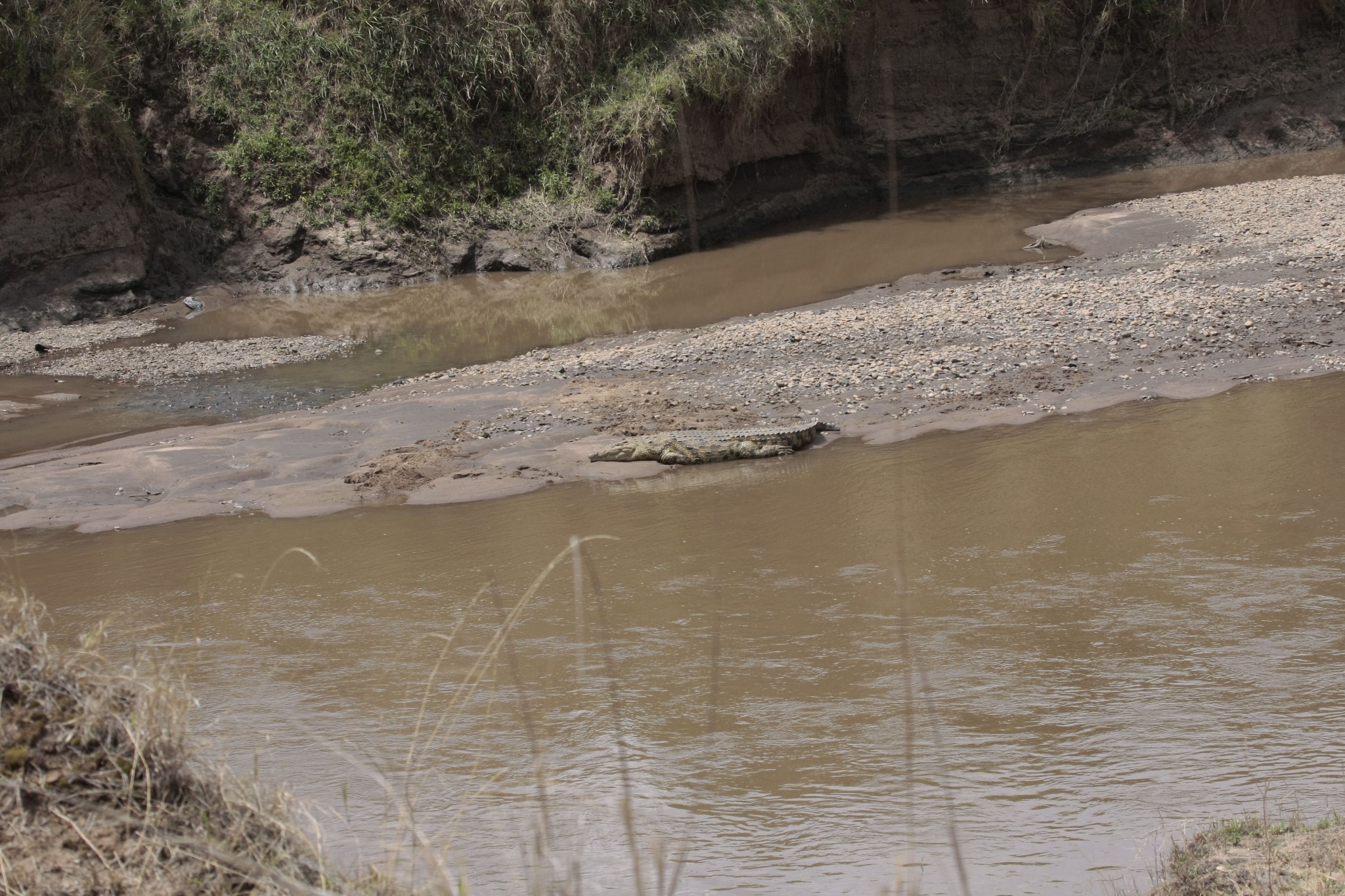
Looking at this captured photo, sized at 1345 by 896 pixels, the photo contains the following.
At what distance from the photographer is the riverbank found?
2684mm

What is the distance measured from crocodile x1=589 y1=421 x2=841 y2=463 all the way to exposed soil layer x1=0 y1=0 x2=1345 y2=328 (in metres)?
8.07

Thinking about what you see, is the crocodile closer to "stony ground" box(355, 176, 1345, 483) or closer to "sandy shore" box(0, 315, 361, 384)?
"stony ground" box(355, 176, 1345, 483)

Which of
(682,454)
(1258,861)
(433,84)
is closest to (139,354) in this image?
(433,84)

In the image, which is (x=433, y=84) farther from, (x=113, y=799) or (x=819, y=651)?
(x=113, y=799)

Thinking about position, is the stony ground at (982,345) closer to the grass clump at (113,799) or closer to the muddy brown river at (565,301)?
the muddy brown river at (565,301)

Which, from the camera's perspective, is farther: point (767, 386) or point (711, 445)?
point (767, 386)

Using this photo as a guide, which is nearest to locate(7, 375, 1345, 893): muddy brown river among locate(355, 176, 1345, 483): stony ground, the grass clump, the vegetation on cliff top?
the grass clump

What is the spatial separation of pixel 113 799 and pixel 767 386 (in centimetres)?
723

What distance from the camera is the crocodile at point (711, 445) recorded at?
773cm

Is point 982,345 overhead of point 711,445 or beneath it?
overhead

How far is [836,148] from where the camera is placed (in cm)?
1833

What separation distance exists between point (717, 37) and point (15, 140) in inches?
365

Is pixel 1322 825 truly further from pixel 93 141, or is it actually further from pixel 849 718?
pixel 93 141

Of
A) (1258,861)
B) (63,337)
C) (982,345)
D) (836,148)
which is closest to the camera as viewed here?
(1258,861)
